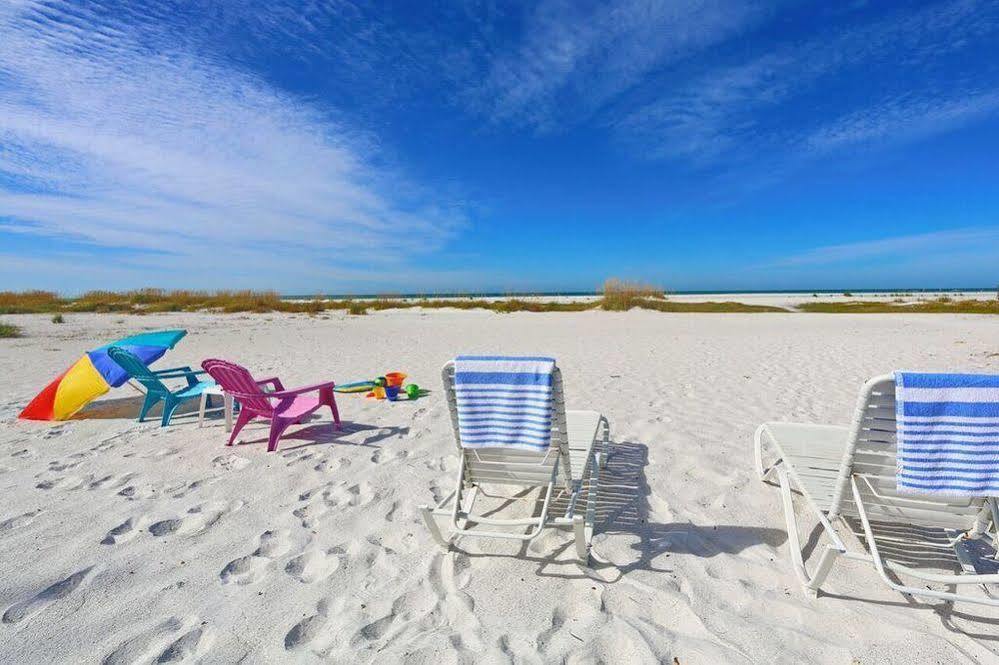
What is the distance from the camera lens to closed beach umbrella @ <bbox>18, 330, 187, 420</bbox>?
4.69 meters

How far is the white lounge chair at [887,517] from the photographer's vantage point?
6.63ft

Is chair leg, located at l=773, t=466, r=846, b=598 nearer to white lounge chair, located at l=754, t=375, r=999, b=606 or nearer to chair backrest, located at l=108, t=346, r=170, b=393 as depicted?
white lounge chair, located at l=754, t=375, r=999, b=606

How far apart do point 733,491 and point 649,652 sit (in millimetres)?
1713

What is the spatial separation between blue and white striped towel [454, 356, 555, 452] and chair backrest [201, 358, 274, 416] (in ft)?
7.80

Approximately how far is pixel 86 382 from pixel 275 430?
90.9 inches

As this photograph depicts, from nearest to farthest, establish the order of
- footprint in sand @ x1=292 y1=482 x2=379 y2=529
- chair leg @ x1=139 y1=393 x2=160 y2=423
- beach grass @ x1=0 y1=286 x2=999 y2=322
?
footprint in sand @ x1=292 y1=482 x2=379 y2=529
chair leg @ x1=139 y1=393 x2=160 y2=423
beach grass @ x1=0 y1=286 x2=999 y2=322

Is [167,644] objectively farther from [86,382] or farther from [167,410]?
[86,382]

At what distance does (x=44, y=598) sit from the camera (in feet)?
7.12

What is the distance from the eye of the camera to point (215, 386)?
4.92 metres

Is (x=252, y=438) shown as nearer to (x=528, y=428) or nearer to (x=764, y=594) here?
(x=528, y=428)

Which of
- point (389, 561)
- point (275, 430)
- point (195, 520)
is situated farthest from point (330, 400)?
point (389, 561)

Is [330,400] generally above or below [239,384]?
below

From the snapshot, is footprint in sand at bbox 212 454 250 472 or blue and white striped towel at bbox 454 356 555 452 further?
footprint in sand at bbox 212 454 250 472

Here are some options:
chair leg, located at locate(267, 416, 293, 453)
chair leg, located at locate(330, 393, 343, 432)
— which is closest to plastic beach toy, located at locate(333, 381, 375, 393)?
chair leg, located at locate(330, 393, 343, 432)
